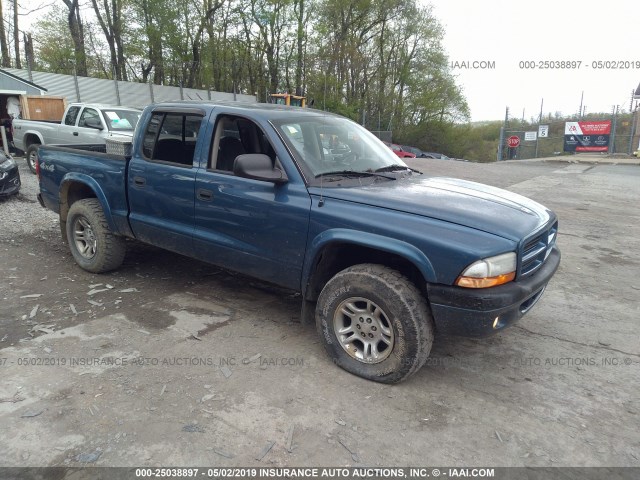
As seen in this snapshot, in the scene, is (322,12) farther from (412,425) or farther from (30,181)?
(412,425)

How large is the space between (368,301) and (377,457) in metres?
0.99

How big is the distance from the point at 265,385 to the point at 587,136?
30.0 meters

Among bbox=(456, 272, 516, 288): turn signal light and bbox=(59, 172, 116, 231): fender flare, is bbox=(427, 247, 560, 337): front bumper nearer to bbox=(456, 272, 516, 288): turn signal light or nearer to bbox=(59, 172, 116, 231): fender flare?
bbox=(456, 272, 516, 288): turn signal light

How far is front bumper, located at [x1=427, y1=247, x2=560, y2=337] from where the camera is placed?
2859 millimetres

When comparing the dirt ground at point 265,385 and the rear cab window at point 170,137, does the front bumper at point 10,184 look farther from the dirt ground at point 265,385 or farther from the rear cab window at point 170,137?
the rear cab window at point 170,137

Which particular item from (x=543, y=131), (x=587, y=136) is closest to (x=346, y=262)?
(x=587, y=136)

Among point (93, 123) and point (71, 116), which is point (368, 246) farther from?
point (71, 116)

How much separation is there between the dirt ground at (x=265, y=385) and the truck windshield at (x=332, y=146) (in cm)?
144

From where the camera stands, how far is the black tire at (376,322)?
120 inches

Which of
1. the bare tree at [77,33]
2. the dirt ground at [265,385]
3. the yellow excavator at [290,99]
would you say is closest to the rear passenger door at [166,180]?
the dirt ground at [265,385]

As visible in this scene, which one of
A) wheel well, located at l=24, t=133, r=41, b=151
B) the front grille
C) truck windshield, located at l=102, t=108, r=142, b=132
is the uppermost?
truck windshield, located at l=102, t=108, r=142, b=132

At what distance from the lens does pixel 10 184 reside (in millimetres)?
8500

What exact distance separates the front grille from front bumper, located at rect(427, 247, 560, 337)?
0.13 meters

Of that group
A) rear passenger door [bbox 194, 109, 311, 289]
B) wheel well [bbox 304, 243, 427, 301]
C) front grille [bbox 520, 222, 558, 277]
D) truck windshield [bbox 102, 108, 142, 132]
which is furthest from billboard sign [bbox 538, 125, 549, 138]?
wheel well [bbox 304, 243, 427, 301]
